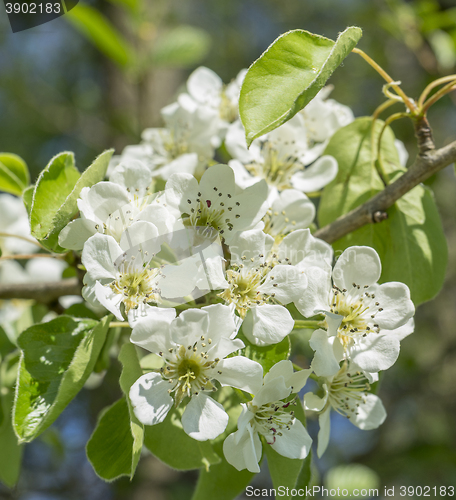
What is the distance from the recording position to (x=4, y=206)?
175 centimetres

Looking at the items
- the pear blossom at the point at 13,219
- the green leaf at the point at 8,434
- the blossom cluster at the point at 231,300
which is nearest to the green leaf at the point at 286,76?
the blossom cluster at the point at 231,300

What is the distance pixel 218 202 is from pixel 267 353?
33 centimetres

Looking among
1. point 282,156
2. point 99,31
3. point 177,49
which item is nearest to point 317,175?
point 282,156

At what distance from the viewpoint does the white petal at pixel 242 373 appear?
34.1 inches

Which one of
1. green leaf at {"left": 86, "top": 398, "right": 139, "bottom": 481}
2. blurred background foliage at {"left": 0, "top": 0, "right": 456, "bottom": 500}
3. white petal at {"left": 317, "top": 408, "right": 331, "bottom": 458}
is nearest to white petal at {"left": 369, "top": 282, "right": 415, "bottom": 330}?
white petal at {"left": 317, "top": 408, "right": 331, "bottom": 458}

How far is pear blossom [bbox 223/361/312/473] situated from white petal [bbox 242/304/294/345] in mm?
52

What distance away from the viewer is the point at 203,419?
88 cm

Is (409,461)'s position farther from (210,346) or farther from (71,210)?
(71,210)

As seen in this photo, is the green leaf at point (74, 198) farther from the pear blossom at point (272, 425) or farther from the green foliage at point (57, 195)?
the pear blossom at point (272, 425)

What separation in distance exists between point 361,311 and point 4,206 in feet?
4.34

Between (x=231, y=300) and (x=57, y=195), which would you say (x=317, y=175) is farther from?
(x=57, y=195)

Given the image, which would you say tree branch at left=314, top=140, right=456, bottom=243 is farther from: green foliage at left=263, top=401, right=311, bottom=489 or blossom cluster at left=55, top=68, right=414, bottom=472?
green foliage at left=263, top=401, right=311, bottom=489

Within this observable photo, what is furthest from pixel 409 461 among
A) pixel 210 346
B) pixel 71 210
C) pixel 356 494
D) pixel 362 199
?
pixel 71 210

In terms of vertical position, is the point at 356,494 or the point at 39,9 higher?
the point at 39,9
